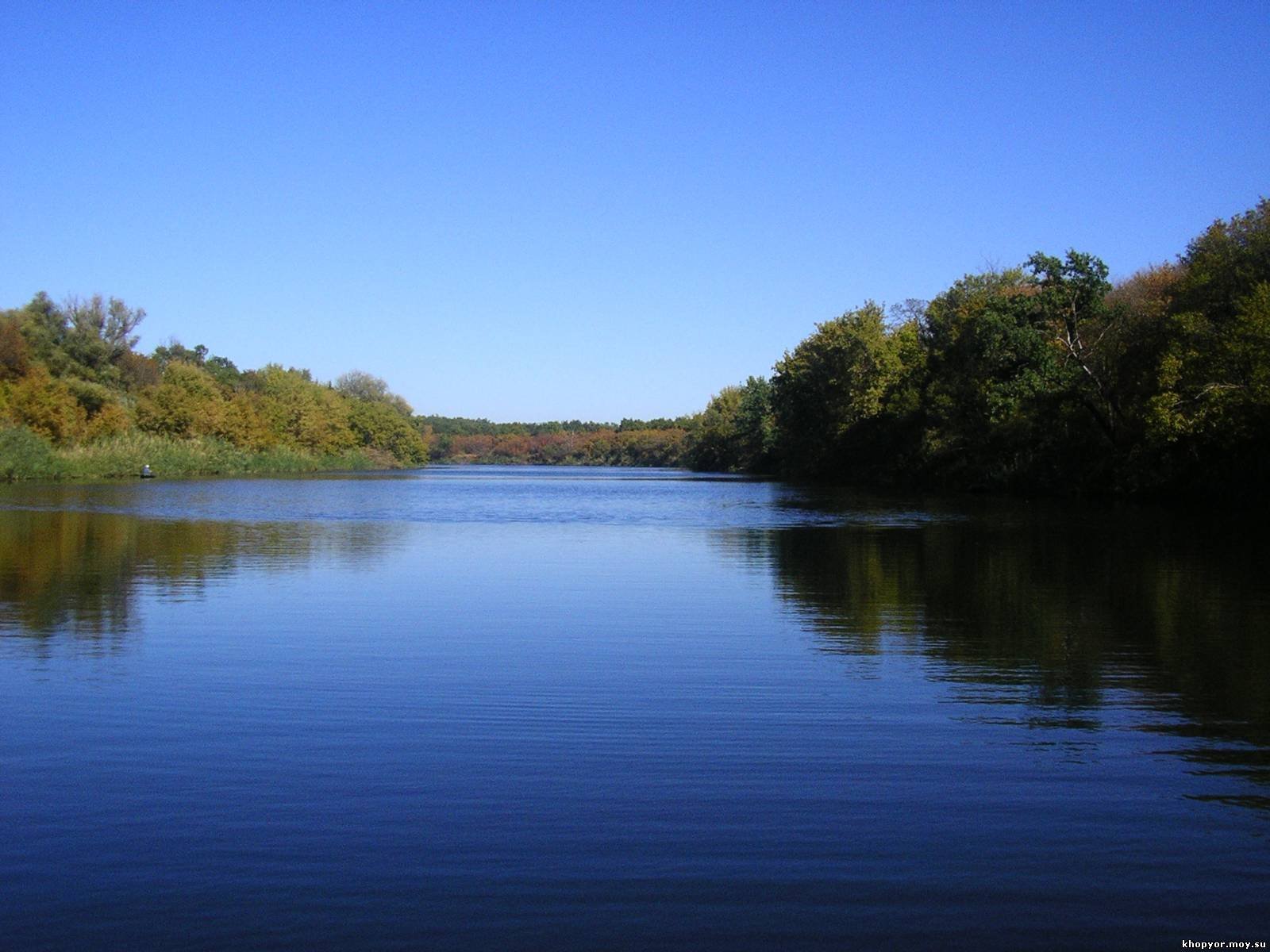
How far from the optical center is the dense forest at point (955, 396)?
3703 cm

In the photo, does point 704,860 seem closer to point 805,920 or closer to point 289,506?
point 805,920

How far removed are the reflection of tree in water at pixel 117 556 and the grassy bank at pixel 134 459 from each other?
28608mm

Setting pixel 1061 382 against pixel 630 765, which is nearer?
pixel 630 765

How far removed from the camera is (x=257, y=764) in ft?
23.3

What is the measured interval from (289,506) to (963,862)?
125ft

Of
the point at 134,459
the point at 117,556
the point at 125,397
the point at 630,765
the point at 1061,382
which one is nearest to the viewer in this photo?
the point at 630,765

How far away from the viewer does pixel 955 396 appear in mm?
58719

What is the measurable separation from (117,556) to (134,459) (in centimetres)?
5432

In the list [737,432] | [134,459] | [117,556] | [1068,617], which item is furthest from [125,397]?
[1068,617]

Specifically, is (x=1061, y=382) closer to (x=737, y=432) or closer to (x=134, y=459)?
(x=134, y=459)

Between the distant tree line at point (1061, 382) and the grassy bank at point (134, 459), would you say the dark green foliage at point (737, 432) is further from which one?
the grassy bank at point (134, 459)

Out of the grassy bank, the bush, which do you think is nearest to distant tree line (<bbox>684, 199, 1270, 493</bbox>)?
the grassy bank

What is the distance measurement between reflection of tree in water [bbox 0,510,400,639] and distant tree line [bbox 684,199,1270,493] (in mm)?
25765

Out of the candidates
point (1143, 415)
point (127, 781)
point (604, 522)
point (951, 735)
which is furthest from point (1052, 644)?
point (1143, 415)
